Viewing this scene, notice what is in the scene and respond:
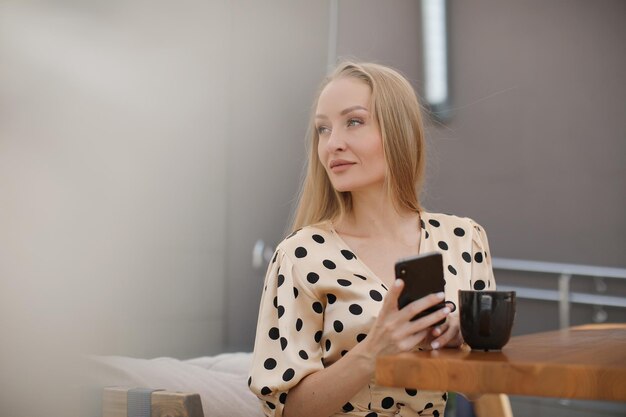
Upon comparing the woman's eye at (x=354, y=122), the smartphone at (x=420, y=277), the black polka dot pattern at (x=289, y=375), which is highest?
the woman's eye at (x=354, y=122)

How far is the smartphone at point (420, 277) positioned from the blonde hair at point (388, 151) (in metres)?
0.49

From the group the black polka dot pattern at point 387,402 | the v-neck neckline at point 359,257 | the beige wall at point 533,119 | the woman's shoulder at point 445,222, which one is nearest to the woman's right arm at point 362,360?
the black polka dot pattern at point 387,402

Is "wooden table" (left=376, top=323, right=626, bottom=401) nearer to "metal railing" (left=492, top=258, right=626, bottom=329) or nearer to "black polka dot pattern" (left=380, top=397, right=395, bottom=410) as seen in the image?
"black polka dot pattern" (left=380, top=397, right=395, bottom=410)

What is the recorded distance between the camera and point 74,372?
2.12 m

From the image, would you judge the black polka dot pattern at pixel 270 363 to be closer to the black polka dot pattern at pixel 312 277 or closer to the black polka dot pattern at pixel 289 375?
the black polka dot pattern at pixel 289 375

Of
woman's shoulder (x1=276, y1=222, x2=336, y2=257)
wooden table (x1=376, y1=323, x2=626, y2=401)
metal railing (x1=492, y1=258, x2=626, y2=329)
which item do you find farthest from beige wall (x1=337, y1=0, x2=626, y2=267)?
wooden table (x1=376, y1=323, x2=626, y2=401)

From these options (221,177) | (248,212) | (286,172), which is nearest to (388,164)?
(221,177)

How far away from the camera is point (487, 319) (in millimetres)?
1097

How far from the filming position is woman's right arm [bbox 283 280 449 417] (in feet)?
3.76

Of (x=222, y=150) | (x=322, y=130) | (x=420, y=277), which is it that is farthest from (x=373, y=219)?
(x=222, y=150)

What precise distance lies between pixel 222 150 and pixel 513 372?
2.70m

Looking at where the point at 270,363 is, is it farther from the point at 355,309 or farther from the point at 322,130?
the point at 322,130

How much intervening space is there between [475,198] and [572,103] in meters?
0.78

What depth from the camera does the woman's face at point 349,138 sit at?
5.13ft
